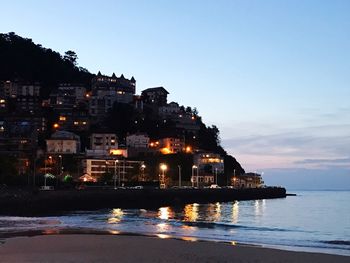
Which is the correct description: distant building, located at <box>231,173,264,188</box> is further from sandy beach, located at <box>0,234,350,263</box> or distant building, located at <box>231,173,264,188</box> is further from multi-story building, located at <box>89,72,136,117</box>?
sandy beach, located at <box>0,234,350,263</box>

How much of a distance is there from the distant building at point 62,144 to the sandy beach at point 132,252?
359ft

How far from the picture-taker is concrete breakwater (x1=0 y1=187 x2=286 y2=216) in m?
62.1

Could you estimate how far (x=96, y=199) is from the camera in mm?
77062

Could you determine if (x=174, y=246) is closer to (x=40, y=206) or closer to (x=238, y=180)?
(x=40, y=206)

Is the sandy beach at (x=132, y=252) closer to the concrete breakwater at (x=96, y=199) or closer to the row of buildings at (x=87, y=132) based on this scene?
the concrete breakwater at (x=96, y=199)

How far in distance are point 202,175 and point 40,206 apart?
8871 centimetres

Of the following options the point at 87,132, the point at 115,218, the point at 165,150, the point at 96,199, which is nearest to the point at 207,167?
the point at 165,150

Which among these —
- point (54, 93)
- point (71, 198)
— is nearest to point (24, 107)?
point (54, 93)

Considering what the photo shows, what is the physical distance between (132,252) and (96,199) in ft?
179

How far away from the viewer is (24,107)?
161m

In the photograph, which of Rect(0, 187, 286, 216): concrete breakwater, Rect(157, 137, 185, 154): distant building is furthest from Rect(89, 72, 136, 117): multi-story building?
Rect(0, 187, 286, 216): concrete breakwater

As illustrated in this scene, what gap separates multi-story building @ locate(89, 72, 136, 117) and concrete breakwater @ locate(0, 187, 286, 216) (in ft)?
219

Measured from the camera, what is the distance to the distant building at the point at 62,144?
445 ft

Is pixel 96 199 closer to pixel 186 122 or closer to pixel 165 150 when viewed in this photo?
pixel 165 150
